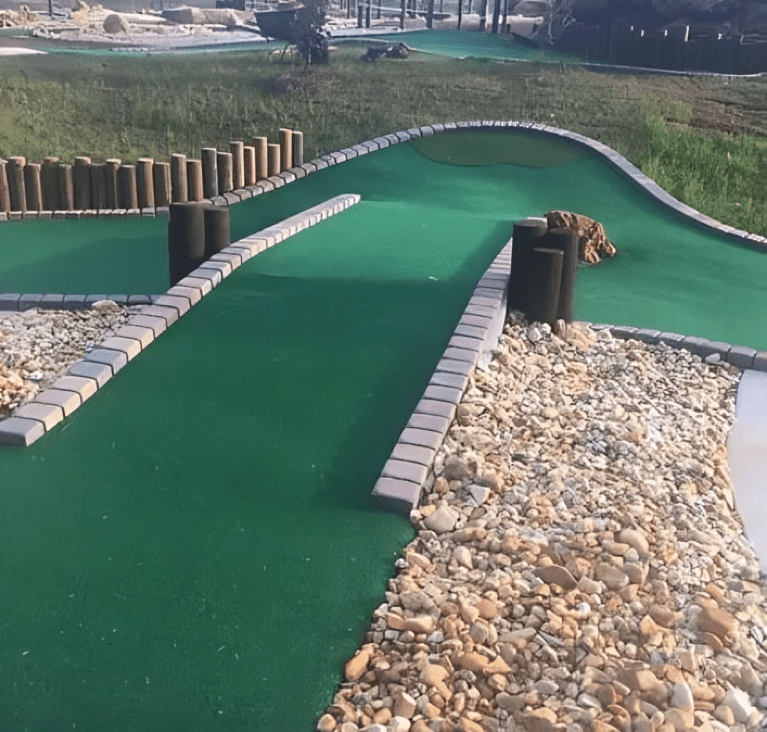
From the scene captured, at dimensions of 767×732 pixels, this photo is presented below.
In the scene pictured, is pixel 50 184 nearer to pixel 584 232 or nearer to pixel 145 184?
pixel 145 184

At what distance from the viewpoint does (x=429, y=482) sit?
4301 millimetres

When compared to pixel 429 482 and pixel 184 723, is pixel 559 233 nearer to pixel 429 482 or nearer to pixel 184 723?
pixel 429 482

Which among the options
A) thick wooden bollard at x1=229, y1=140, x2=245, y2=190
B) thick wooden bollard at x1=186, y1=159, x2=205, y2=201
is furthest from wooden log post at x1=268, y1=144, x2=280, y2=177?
thick wooden bollard at x1=186, y1=159, x2=205, y2=201

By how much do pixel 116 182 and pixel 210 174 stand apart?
3.73ft

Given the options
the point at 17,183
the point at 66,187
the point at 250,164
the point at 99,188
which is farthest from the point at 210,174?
the point at 17,183

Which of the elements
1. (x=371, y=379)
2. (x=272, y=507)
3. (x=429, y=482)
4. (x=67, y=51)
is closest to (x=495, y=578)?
(x=429, y=482)

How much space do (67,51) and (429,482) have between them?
1143 inches

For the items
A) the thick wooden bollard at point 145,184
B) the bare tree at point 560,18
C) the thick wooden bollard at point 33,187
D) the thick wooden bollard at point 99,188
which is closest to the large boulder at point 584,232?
the thick wooden bollard at point 145,184

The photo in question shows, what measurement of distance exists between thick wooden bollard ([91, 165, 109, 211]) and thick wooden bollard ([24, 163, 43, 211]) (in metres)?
0.58

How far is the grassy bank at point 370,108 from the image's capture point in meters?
14.5

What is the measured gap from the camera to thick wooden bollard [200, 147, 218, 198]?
34.1 ft

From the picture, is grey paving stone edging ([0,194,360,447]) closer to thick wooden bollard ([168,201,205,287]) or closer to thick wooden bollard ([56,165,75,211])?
thick wooden bollard ([168,201,205,287])

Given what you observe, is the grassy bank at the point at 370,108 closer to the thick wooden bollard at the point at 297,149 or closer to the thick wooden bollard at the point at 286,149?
the thick wooden bollard at the point at 297,149

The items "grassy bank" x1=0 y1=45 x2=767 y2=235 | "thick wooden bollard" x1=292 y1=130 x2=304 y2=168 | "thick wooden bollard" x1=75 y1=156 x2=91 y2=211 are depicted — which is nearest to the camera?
"thick wooden bollard" x1=75 y1=156 x2=91 y2=211
